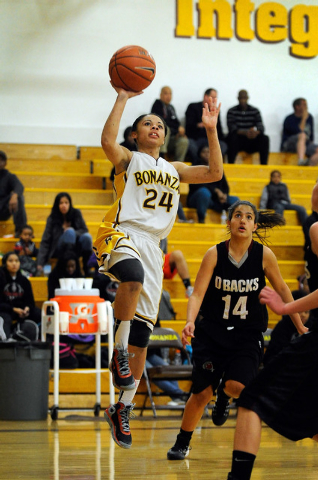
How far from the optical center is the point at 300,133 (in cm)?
1330

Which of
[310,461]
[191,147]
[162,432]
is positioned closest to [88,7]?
[191,147]

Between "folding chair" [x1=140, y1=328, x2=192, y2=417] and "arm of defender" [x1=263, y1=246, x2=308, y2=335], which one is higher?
"arm of defender" [x1=263, y1=246, x2=308, y2=335]

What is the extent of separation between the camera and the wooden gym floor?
4188mm

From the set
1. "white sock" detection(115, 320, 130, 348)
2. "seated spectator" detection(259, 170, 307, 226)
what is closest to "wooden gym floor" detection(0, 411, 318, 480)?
"white sock" detection(115, 320, 130, 348)

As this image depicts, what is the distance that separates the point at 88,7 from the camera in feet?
43.7

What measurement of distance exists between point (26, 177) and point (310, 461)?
8074 millimetres

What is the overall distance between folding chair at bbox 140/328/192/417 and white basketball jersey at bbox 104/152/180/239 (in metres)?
3.09

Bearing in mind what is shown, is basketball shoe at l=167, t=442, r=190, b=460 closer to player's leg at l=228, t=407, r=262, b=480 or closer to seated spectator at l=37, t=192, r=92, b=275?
player's leg at l=228, t=407, r=262, b=480

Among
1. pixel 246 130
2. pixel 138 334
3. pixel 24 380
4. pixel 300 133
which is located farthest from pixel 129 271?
pixel 300 133

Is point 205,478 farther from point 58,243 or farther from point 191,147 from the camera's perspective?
point 191,147

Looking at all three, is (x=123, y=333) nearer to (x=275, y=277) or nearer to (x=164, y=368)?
(x=275, y=277)

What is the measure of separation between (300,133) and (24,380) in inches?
320

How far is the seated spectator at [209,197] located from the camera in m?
11.0

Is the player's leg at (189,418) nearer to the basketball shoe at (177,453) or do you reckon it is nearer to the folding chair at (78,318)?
the basketball shoe at (177,453)
